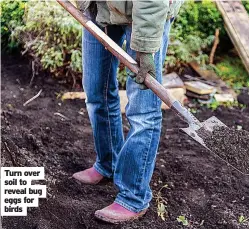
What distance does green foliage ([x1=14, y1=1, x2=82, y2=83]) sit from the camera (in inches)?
201

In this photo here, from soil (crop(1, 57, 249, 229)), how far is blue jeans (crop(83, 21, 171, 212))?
0.74 ft

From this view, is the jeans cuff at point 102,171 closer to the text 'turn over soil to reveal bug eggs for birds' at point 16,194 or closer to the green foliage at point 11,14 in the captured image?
the text 'turn over soil to reveal bug eggs for birds' at point 16,194

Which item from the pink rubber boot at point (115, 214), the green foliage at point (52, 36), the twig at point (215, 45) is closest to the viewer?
the pink rubber boot at point (115, 214)

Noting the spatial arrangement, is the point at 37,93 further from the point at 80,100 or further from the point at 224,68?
the point at 224,68

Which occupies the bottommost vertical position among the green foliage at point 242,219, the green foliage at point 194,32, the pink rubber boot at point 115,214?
the green foliage at point 242,219

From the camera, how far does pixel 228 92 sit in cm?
554

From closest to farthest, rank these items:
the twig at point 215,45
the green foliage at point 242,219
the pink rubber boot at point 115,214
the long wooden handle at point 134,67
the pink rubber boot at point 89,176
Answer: the long wooden handle at point 134,67 < the pink rubber boot at point 115,214 < the green foliage at point 242,219 < the pink rubber boot at point 89,176 < the twig at point 215,45

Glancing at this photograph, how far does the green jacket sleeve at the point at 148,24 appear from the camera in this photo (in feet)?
9.05

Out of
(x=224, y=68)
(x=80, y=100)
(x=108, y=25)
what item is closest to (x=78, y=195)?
(x=108, y=25)

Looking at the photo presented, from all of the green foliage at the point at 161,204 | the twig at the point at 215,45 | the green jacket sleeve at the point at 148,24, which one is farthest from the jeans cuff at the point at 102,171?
the twig at the point at 215,45

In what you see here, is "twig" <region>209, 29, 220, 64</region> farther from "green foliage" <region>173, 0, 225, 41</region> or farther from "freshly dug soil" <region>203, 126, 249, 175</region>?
"freshly dug soil" <region>203, 126, 249, 175</region>

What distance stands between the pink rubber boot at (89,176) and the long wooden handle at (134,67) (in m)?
0.95

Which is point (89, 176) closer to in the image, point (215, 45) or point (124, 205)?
point (124, 205)

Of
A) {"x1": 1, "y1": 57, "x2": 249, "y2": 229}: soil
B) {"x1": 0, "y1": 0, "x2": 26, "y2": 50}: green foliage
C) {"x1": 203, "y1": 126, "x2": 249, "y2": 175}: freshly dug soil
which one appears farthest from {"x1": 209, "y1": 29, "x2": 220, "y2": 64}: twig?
{"x1": 203, "y1": 126, "x2": 249, "y2": 175}: freshly dug soil
